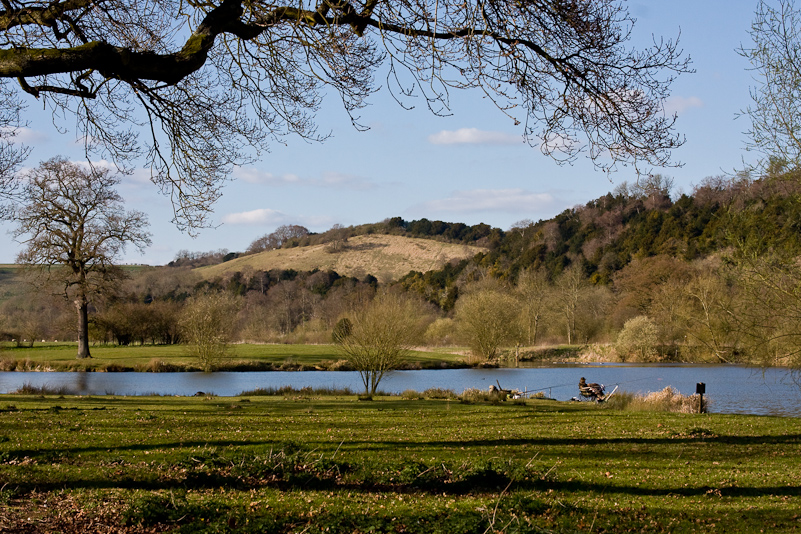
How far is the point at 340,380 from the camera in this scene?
36000mm

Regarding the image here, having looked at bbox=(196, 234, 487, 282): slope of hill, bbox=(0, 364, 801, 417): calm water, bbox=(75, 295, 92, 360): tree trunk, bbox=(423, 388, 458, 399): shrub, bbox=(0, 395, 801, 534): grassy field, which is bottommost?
bbox=(0, 364, 801, 417): calm water

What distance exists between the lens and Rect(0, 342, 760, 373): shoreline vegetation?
125 ft

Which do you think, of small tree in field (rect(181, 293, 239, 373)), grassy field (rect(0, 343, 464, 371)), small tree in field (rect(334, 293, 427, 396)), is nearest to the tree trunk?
grassy field (rect(0, 343, 464, 371))

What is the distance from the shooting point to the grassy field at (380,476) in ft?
19.5

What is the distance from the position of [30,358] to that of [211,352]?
13088 millimetres

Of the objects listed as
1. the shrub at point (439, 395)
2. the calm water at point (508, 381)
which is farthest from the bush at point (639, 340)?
the shrub at point (439, 395)

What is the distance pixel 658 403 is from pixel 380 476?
15.7 m

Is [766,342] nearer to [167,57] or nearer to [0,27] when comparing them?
[167,57]

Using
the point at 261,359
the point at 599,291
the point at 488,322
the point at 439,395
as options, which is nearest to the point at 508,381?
the point at 488,322

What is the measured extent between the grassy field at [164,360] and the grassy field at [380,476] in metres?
26.6

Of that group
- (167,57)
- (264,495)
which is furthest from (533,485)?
(167,57)

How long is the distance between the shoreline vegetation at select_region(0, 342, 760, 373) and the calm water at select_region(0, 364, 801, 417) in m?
1.97

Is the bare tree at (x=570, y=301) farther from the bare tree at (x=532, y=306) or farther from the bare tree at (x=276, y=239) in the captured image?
the bare tree at (x=276, y=239)

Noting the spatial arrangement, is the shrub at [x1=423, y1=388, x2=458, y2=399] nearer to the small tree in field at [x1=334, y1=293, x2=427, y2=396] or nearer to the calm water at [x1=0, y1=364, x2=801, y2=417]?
the small tree in field at [x1=334, y1=293, x2=427, y2=396]
